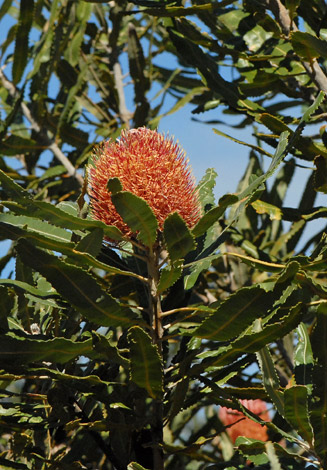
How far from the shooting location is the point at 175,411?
1593mm

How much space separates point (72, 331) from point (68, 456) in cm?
50

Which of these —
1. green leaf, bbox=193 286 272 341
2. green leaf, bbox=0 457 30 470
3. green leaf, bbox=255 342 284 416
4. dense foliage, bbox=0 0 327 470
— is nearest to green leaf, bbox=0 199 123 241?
dense foliage, bbox=0 0 327 470

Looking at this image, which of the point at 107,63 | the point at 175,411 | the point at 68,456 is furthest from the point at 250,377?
the point at 107,63

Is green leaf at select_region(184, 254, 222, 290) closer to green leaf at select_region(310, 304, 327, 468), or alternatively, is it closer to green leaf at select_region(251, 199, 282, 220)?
green leaf at select_region(310, 304, 327, 468)

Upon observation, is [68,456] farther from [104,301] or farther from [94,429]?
[104,301]

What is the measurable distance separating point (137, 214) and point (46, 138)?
2325 mm

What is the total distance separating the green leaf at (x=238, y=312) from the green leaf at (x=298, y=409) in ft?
0.57

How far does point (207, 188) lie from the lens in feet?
6.57

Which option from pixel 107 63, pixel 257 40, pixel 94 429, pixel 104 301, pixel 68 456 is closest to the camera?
pixel 104 301

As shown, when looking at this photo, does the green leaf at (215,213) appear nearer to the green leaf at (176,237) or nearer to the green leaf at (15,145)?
the green leaf at (176,237)

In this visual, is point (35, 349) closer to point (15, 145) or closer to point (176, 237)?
point (176, 237)

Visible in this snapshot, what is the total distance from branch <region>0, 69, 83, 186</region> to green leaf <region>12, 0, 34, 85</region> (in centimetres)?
21

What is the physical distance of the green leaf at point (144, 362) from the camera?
1387 millimetres

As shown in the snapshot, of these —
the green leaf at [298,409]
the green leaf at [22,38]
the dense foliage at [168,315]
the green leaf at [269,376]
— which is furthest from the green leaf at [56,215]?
the green leaf at [22,38]
